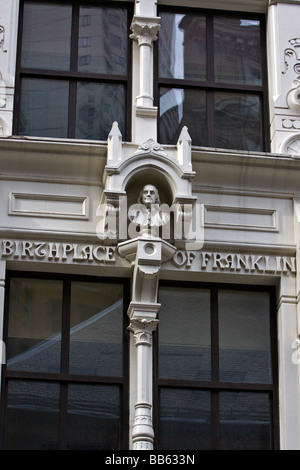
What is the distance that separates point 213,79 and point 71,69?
6.96 feet

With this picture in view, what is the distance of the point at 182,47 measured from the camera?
78.2 feet

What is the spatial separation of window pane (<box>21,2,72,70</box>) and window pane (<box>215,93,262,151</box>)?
2.37 meters

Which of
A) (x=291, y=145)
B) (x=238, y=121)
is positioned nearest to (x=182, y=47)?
(x=238, y=121)

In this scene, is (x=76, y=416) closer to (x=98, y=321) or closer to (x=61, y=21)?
(x=98, y=321)

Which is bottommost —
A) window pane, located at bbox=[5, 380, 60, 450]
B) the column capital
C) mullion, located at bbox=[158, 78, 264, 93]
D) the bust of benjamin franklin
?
window pane, located at bbox=[5, 380, 60, 450]

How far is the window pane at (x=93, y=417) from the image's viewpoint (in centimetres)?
Answer: 2083

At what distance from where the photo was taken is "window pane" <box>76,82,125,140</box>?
2300 centimetres

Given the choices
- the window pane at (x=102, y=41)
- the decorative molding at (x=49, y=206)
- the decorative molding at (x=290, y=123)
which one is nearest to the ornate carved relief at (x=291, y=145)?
the decorative molding at (x=290, y=123)

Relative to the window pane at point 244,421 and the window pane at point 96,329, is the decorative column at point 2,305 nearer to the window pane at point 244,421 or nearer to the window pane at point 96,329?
the window pane at point 96,329

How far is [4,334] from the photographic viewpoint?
70.0ft

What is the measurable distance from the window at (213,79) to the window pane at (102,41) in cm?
58

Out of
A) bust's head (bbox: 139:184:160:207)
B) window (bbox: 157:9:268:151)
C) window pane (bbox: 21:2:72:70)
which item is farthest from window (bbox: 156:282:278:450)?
window pane (bbox: 21:2:72:70)

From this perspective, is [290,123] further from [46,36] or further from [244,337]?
[46,36]

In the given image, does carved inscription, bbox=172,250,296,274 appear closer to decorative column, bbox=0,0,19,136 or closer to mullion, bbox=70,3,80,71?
decorative column, bbox=0,0,19,136
